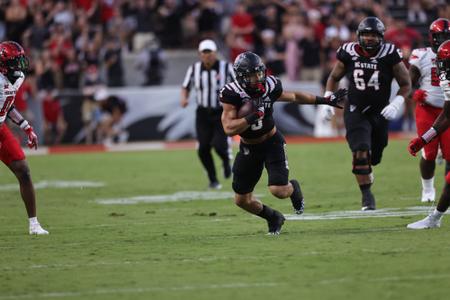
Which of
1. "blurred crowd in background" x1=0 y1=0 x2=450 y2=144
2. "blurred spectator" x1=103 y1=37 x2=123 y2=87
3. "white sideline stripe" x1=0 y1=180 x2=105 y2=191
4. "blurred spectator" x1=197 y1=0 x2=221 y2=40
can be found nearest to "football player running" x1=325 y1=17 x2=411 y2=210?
"white sideline stripe" x1=0 y1=180 x2=105 y2=191

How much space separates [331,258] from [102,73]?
14878 mm

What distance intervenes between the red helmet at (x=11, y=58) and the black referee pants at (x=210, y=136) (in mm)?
4400

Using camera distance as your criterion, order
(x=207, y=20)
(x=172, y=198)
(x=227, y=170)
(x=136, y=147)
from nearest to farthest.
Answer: (x=172, y=198) → (x=227, y=170) → (x=136, y=147) → (x=207, y=20)

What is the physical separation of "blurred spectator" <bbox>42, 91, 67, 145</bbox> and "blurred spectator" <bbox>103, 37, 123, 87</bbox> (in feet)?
4.67

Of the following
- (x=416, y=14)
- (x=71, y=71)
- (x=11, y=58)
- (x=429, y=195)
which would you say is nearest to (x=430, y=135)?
(x=429, y=195)

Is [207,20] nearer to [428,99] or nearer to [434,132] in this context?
[428,99]

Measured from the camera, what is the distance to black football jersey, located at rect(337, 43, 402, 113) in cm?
949

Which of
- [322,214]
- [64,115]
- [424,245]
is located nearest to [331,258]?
[424,245]

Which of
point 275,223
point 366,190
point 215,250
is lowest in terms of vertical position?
point 366,190

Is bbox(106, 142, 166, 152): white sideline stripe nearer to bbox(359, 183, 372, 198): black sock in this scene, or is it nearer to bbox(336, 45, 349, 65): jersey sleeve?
bbox(336, 45, 349, 65): jersey sleeve

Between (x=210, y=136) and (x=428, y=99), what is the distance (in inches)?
146

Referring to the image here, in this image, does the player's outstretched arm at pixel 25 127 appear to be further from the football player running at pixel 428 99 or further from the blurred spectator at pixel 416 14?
the blurred spectator at pixel 416 14

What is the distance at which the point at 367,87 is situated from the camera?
957 centimetres

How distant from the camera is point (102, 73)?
68.7ft
